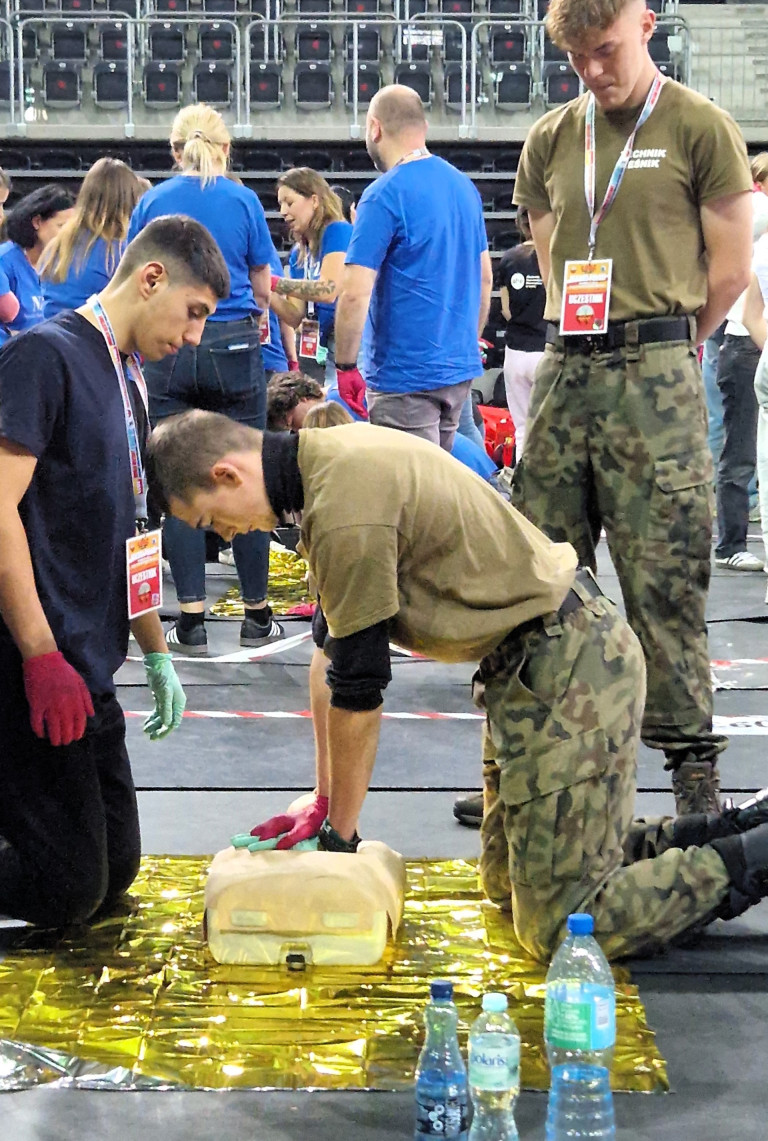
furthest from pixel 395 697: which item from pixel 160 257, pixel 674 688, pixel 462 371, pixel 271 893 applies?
pixel 160 257

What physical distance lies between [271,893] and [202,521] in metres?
0.74

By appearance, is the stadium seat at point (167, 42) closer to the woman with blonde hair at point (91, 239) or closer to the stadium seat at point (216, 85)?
the stadium seat at point (216, 85)

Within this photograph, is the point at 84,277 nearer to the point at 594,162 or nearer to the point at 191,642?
the point at 191,642

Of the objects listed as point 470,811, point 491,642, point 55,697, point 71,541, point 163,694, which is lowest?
point 470,811

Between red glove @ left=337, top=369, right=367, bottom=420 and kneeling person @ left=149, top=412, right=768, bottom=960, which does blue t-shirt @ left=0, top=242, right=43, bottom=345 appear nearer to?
red glove @ left=337, top=369, right=367, bottom=420

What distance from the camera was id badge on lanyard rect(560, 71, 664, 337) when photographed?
9.86ft

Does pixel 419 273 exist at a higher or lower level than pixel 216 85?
lower

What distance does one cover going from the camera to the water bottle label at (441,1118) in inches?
76.4

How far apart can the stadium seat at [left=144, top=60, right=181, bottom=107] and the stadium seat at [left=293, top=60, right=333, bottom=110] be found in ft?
3.79

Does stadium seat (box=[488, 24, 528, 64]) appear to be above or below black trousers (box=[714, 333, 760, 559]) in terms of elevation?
above

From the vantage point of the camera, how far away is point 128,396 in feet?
8.99

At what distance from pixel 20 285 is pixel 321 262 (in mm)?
1244

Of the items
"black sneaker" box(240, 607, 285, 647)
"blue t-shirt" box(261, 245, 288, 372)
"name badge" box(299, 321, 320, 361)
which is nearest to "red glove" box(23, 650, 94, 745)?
"black sneaker" box(240, 607, 285, 647)

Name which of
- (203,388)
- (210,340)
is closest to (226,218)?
(210,340)
